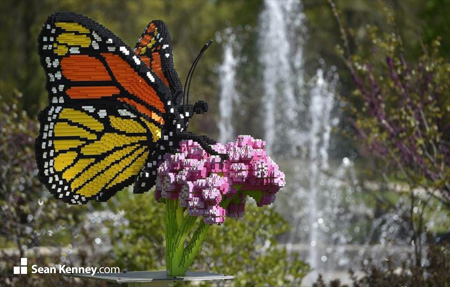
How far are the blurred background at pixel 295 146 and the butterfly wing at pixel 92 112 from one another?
240 cm

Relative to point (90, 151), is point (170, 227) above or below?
below

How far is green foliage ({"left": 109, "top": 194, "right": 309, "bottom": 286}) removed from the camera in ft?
26.0

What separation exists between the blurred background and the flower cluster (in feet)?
7.43

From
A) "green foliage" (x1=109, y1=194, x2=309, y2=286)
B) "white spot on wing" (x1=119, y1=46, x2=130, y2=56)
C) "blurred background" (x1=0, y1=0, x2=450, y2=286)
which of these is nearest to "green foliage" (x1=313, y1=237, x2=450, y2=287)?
"blurred background" (x1=0, y1=0, x2=450, y2=286)

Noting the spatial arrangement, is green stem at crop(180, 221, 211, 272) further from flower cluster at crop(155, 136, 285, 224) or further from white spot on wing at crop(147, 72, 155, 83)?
white spot on wing at crop(147, 72, 155, 83)

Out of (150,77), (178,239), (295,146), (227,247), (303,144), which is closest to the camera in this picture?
(178,239)

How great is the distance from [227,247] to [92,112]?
313 centimetres

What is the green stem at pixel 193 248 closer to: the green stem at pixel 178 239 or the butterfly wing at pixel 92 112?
the green stem at pixel 178 239

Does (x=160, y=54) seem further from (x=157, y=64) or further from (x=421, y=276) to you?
(x=421, y=276)

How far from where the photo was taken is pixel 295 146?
12008 mm

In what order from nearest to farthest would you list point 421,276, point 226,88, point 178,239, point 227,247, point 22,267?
point 178,239 → point 421,276 → point 22,267 → point 227,247 → point 226,88

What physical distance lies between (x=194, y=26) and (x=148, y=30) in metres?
34.8

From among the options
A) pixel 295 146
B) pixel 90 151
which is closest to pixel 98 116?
pixel 90 151

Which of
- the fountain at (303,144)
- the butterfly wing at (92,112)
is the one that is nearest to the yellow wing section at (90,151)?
the butterfly wing at (92,112)
